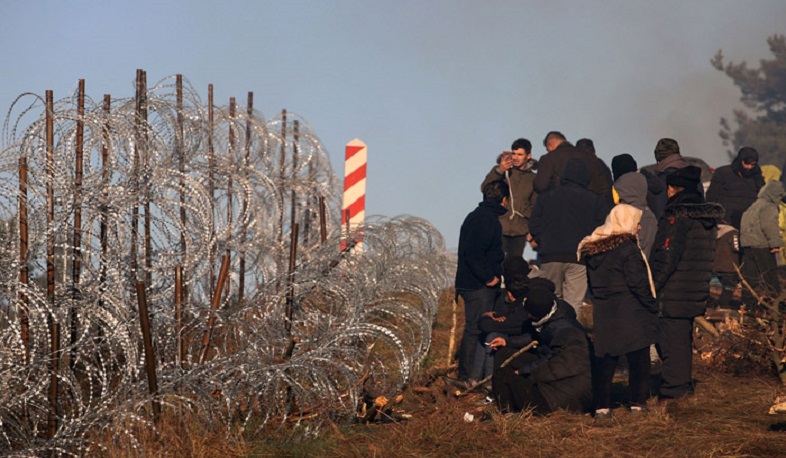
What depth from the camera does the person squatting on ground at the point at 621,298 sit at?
7875mm

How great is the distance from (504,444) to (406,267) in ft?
14.4

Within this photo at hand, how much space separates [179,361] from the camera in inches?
297

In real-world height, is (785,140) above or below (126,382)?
above

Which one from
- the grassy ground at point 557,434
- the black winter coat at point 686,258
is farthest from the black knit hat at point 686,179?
→ the grassy ground at point 557,434

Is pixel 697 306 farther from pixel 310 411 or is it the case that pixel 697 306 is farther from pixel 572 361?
pixel 310 411

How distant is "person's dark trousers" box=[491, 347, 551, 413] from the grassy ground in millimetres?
117

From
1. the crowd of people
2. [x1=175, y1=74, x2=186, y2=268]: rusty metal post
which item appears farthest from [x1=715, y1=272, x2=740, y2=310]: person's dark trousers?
[x1=175, y1=74, x2=186, y2=268]: rusty metal post

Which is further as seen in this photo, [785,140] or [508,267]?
[785,140]

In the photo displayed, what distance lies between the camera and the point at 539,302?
7.65 meters

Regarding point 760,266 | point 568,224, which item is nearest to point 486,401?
point 568,224

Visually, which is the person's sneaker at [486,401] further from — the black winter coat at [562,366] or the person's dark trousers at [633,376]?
the person's dark trousers at [633,376]

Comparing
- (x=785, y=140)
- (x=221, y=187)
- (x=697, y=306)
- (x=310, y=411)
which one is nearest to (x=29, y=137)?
(x=310, y=411)

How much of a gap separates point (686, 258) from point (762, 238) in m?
5.16

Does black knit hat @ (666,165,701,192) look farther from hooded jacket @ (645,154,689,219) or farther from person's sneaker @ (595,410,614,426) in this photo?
hooded jacket @ (645,154,689,219)
